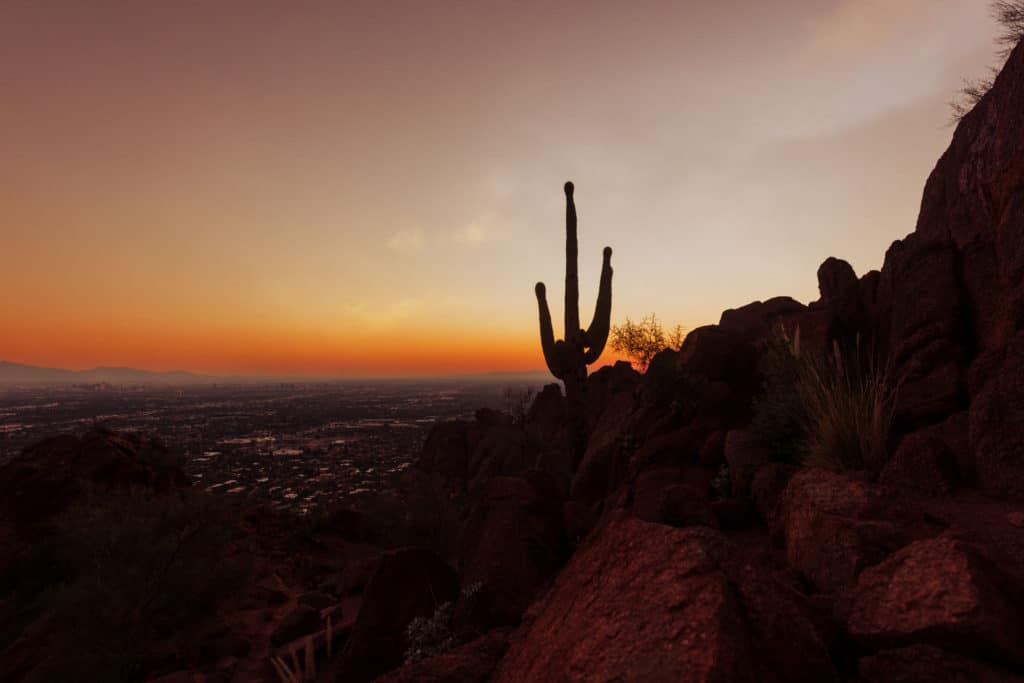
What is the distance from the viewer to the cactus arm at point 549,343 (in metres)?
15.6

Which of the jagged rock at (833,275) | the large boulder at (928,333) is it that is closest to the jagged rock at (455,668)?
the large boulder at (928,333)

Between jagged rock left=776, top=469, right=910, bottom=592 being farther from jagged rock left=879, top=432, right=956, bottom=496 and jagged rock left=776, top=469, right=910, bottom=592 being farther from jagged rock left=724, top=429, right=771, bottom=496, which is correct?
jagged rock left=724, top=429, right=771, bottom=496

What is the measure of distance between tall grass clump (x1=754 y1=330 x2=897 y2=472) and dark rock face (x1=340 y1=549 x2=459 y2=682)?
5403 millimetres

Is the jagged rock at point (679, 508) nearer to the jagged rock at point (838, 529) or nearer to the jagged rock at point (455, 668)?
the jagged rock at point (838, 529)

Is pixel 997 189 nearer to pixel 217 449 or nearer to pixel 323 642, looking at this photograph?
pixel 323 642

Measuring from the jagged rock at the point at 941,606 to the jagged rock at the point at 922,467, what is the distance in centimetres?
218

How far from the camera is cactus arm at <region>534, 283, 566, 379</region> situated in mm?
15578

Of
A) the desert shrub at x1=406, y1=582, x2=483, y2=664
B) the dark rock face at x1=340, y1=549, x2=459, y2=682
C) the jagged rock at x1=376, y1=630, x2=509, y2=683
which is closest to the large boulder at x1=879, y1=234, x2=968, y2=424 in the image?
the jagged rock at x1=376, y1=630, x2=509, y2=683

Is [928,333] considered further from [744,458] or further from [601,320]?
[601,320]

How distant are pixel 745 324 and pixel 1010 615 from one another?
2524 cm

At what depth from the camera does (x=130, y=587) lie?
9.59 meters

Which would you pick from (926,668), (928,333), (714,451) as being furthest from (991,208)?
(926,668)

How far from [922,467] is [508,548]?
468cm

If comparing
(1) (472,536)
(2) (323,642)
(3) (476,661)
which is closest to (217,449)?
(2) (323,642)
